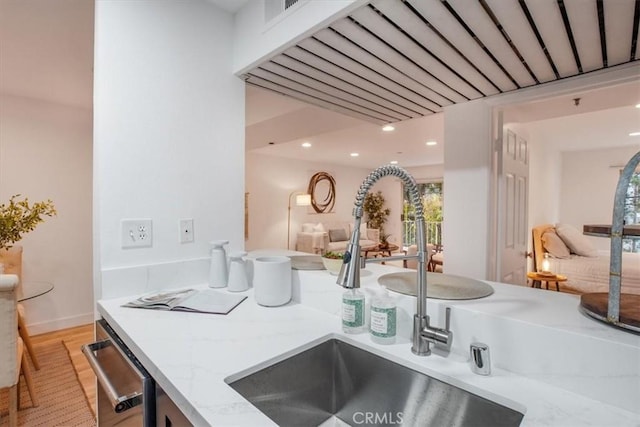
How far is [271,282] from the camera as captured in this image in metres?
1.22

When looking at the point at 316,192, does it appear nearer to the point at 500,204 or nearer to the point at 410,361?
the point at 500,204

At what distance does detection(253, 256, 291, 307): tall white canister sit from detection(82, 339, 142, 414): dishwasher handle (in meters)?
0.50

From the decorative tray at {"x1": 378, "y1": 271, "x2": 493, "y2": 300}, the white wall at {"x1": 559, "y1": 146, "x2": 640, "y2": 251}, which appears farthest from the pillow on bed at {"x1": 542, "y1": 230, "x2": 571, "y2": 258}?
the decorative tray at {"x1": 378, "y1": 271, "x2": 493, "y2": 300}

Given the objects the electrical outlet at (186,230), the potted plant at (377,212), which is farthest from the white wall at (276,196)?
the electrical outlet at (186,230)

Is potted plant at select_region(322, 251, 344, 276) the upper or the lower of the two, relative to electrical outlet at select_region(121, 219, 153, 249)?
lower

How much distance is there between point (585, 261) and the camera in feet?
11.7

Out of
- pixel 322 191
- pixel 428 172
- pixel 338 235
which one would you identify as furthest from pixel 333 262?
pixel 428 172

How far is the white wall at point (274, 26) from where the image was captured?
1.02 meters

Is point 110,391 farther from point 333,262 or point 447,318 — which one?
point 447,318

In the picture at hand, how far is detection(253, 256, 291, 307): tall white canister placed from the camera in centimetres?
122

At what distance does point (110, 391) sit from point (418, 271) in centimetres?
93

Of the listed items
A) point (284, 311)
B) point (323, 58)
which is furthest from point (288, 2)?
point (284, 311)

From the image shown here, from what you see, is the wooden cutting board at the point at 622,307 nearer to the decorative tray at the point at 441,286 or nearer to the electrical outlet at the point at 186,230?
the decorative tray at the point at 441,286

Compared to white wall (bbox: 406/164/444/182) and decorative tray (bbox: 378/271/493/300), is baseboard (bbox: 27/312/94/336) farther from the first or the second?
white wall (bbox: 406/164/444/182)
